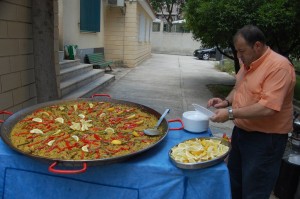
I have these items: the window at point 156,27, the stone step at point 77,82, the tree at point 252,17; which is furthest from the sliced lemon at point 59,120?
the window at point 156,27

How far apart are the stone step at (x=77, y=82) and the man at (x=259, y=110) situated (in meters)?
4.77

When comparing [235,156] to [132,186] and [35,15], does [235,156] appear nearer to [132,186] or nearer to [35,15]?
[132,186]

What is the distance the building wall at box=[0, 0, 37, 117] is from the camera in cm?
421

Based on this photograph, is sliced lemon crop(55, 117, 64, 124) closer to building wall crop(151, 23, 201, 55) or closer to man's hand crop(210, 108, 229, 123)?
man's hand crop(210, 108, 229, 123)

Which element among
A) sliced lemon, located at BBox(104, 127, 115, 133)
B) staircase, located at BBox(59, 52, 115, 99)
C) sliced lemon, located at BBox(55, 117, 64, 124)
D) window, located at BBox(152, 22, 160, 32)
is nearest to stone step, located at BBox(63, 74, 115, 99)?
staircase, located at BBox(59, 52, 115, 99)

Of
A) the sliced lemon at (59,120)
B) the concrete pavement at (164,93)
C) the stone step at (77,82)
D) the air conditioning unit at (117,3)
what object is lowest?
the concrete pavement at (164,93)

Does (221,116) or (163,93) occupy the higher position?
(221,116)

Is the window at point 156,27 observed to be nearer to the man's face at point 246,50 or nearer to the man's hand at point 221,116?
the man's face at point 246,50

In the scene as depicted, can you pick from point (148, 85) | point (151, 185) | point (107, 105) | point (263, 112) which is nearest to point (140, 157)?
point (151, 185)

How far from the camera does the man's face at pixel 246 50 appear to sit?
219 cm

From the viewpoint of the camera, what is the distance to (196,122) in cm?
243

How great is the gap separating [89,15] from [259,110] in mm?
9080

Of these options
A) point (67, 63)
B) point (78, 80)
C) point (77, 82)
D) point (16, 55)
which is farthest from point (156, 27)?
point (16, 55)

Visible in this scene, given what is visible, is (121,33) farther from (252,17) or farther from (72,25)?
(252,17)
